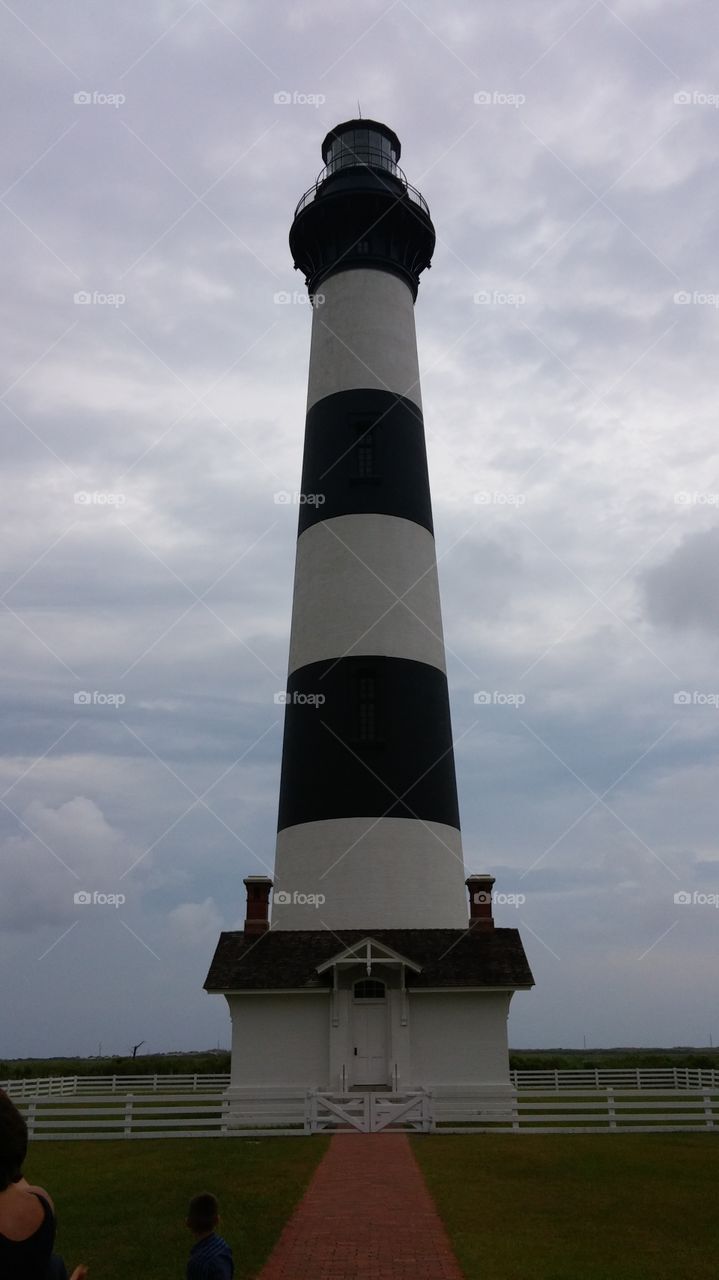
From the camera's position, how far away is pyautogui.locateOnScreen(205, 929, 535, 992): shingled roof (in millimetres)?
18500

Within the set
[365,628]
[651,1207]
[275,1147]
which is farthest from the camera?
[365,628]

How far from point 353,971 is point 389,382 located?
13621mm

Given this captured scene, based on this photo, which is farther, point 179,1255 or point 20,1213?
point 179,1255

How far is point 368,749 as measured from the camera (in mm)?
20766

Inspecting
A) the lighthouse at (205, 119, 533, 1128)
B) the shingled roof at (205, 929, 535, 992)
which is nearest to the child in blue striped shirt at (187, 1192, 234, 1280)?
the lighthouse at (205, 119, 533, 1128)

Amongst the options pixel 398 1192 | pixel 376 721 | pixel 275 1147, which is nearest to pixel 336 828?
pixel 376 721

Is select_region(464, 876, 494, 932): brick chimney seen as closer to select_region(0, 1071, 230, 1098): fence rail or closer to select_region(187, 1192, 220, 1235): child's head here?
select_region(0, 1071, 230, 1098): fence rail

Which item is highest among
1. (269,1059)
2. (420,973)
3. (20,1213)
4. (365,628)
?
(365,628)

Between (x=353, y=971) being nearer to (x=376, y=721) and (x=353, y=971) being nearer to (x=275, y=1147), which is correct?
(x=275, y=1147)

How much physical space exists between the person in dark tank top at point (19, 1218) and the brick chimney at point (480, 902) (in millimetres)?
16995

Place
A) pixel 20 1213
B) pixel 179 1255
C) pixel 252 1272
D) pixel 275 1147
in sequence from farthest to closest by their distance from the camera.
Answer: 1. pixel 275 1147
2. pixel 179 1255
3. pixel 252 1272
4. pixel 20 1213

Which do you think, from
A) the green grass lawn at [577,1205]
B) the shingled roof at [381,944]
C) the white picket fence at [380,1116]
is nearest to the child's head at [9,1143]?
the green grass lawn at [577,1205]

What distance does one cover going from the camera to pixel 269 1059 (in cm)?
1853

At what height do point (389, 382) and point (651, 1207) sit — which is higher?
point (389, 382)
